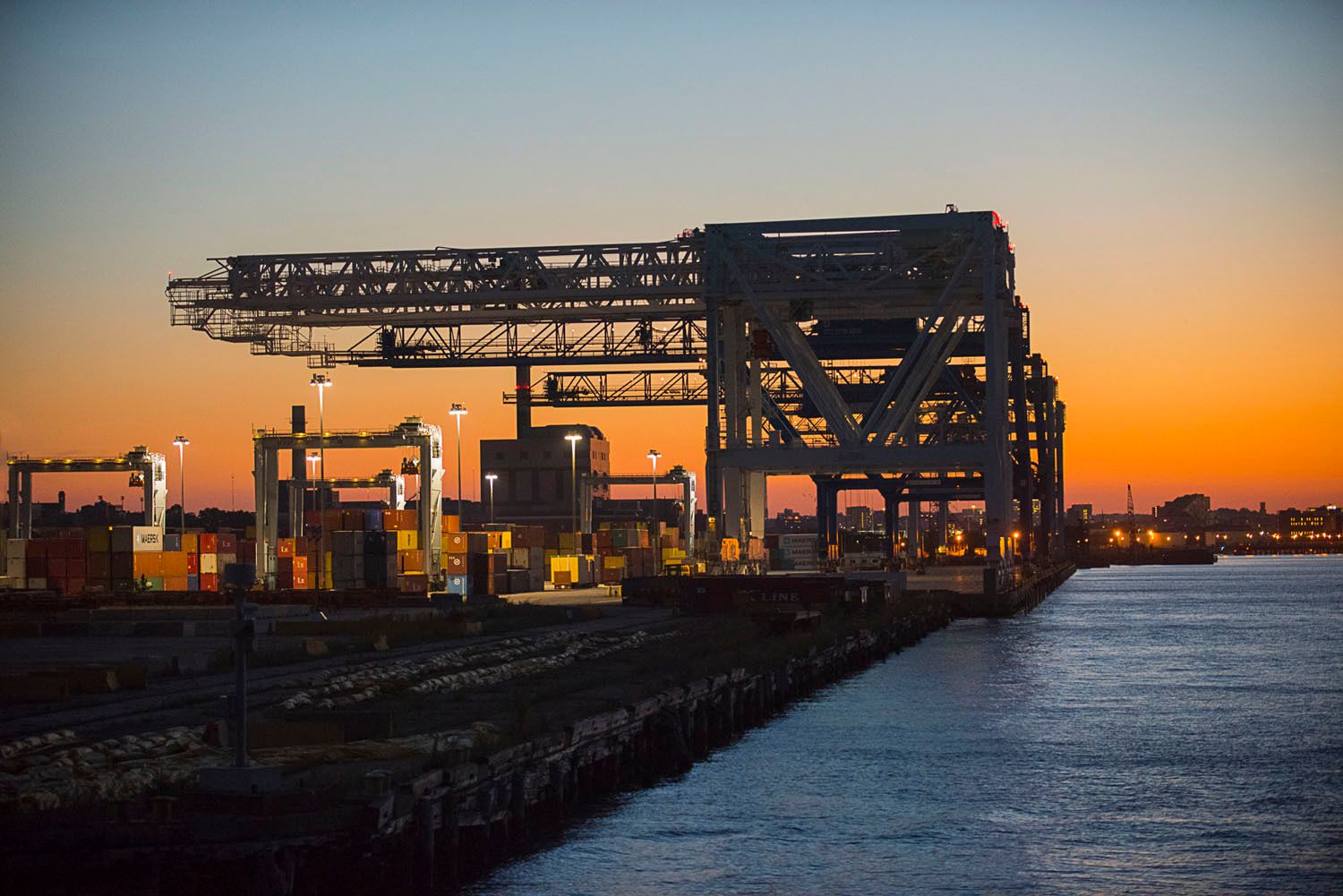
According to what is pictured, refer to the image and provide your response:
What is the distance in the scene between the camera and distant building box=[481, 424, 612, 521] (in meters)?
175

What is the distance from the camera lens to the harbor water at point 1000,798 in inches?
854

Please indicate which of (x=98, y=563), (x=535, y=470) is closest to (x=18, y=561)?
(x=98, y=563)

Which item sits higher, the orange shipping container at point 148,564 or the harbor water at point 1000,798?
the orange shipping container at point 148,564

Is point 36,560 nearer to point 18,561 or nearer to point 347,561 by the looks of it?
point 18,561

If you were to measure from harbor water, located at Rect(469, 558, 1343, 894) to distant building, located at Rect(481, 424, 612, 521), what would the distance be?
124m

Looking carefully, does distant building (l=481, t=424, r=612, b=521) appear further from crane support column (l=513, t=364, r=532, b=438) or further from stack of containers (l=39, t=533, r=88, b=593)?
stack of containers (l=39, t=533, r=88, b=593)

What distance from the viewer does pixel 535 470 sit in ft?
580

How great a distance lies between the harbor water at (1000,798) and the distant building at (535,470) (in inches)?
4893

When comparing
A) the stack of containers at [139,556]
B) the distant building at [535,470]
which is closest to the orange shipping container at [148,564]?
the stack of containers at [139,556]

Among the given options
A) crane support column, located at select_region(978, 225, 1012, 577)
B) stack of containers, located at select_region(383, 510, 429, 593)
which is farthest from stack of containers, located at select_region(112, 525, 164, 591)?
crane support column, located at select_region(978, 225, 1012, 577)

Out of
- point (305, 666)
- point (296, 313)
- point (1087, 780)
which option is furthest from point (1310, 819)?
point (296, 313)

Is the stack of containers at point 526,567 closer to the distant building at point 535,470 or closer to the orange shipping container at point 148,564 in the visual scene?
the orange shipping container at point 148,564

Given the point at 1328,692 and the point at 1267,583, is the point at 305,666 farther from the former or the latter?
the point at 1267,583

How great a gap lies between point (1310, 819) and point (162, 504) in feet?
217
